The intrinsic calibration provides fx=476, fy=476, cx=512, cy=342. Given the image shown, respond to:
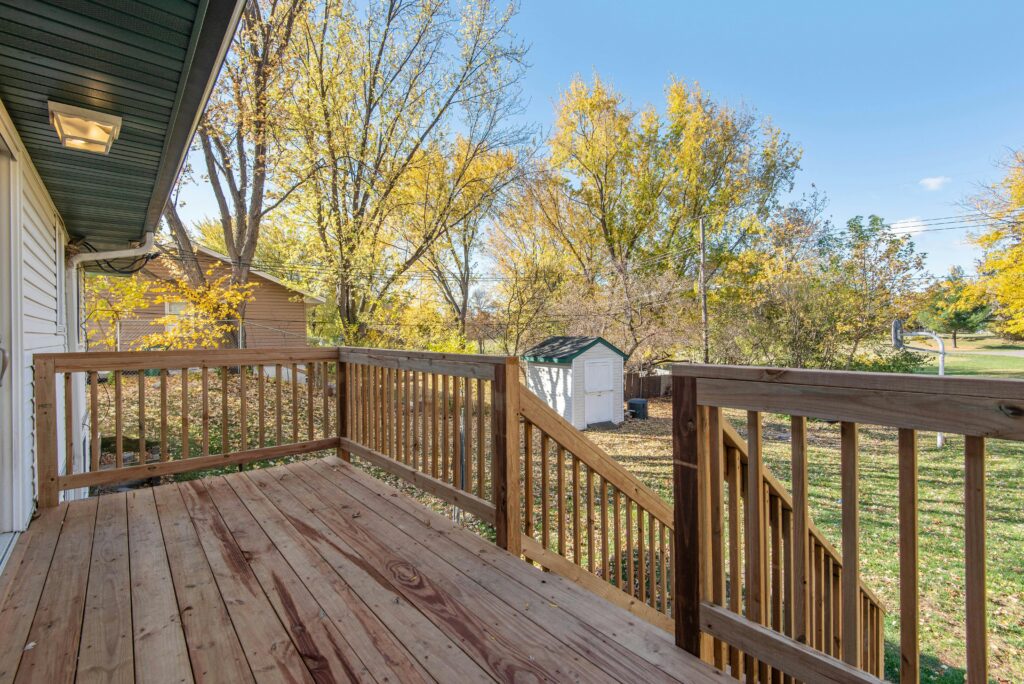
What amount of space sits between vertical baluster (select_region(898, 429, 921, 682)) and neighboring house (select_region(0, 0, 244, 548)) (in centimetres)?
226

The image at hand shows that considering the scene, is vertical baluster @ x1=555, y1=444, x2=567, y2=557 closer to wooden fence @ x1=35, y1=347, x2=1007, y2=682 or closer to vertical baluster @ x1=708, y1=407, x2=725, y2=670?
Result: wooden fence @ x1=35, y1=347, x2=1007, y2=682

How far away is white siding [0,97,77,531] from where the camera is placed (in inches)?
91.3

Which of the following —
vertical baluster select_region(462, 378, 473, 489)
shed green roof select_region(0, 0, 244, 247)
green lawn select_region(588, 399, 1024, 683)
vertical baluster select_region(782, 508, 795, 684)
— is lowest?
green lawn select_region(588, 399, 1024, 683)

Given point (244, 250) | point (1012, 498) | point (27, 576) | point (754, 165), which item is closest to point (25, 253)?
point (27, 576)

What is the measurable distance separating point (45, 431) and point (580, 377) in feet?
31.5

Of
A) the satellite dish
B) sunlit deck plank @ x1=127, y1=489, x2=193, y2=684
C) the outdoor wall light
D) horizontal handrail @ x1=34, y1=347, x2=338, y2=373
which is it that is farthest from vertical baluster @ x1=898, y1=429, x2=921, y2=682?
the satellite dish

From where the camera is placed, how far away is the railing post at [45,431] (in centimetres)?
262

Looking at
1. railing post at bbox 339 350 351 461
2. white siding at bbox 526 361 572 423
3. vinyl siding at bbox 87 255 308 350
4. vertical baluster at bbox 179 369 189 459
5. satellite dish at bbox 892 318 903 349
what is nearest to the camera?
vertical baluster at bbox 179 369 189 459

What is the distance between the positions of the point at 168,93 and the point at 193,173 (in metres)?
9.26

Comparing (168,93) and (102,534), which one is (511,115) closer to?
(168,93)

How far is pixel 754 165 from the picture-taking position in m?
15.7

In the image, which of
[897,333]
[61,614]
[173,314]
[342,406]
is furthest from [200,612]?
[897,333]

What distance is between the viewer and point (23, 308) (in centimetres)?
255

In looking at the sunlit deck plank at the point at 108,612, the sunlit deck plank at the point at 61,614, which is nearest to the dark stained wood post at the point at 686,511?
the sunlit deck plank at the point at 108,612
